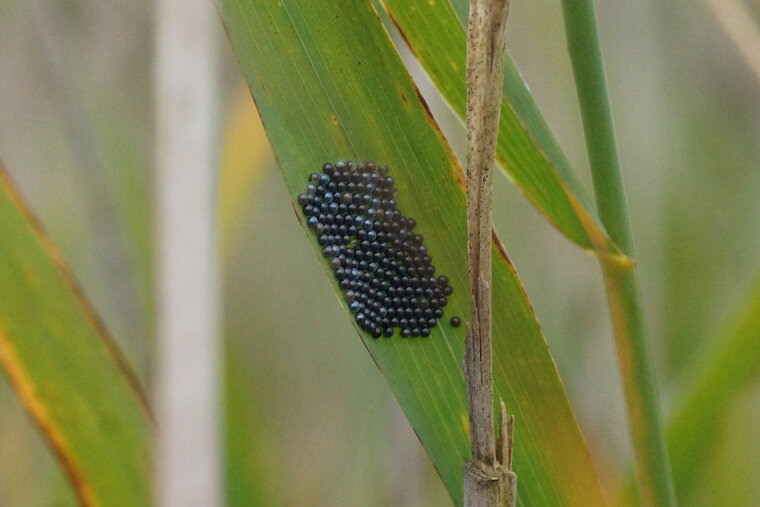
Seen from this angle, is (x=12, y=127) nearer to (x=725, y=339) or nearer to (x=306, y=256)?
(x=306, y=256)

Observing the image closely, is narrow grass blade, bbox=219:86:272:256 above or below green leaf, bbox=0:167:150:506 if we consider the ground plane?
above

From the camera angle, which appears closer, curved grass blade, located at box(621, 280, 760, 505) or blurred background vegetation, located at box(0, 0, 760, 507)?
curved grass blade, located at box(621, 280, 760, 505)

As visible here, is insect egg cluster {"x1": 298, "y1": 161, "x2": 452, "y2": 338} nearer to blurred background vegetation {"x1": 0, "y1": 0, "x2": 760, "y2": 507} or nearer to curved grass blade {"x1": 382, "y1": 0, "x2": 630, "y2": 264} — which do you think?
curved grass blade {"x1": 382, "y1": 0, "x2": 630, "y2": 264}

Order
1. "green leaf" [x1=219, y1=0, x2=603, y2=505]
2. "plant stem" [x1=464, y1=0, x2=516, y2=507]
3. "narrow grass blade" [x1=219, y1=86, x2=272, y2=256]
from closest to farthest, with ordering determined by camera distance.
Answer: "plant stem" [x1=464, y1=0, x2=516, y2=507]
"green leaf" [x1=219, y1=0, x2=603, y2=505]
"narrow grass blade" [x1=219, y1=86, x2=272, y2=256]

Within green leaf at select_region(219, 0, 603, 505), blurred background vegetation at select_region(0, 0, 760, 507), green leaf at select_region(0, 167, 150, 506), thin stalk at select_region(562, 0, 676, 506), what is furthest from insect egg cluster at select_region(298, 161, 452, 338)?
blurred background vegetation at select_region(0, 0, 760, 507)

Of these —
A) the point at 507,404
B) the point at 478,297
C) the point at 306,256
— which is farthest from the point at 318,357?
the point at 478,297

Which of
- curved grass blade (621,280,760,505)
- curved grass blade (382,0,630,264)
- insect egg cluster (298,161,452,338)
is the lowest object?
curved grass blade (621,280,760,505)

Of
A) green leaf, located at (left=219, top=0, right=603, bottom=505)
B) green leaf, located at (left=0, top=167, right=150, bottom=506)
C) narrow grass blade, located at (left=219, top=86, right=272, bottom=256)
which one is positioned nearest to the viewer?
green leaf, located at (left=219, top=0, right=603, bottom=505)
